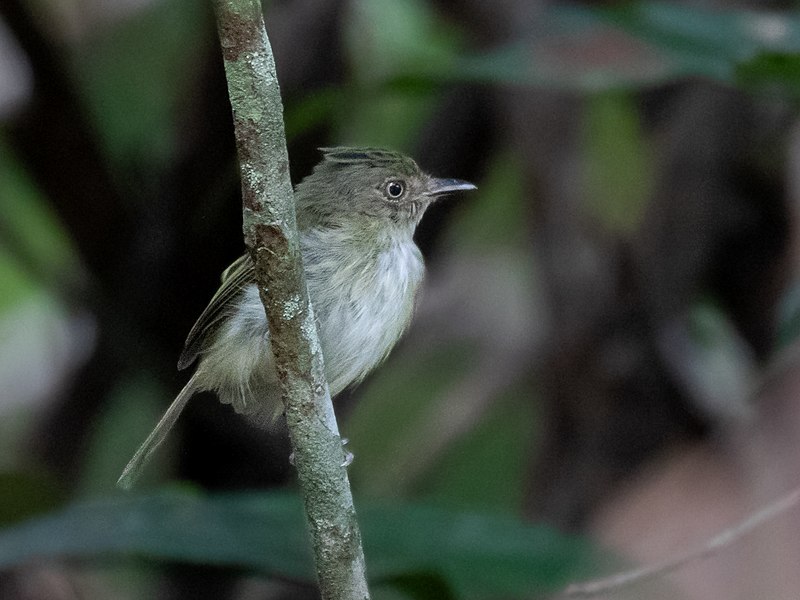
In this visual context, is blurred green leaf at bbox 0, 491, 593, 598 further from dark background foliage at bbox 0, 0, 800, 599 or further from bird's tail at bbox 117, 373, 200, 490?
dark background foliage at bbox 0, 0, 800, 599

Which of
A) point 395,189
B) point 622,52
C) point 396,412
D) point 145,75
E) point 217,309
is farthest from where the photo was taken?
point 396,412

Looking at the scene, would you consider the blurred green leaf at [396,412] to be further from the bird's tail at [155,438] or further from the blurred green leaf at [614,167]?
the bird's tail at [155,438]

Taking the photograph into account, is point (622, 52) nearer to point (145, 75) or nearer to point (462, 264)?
point (462, 264)

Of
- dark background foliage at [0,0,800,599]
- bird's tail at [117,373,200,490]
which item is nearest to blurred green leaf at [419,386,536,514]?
dark background foliage at [0,0,800,599]

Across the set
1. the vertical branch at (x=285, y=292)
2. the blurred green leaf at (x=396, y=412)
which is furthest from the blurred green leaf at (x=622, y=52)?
the vertical branch at (x=285, y=292)

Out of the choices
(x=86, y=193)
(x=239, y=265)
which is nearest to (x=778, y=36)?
(x=239, y=265)

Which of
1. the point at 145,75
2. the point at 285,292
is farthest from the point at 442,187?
the point at 285,292

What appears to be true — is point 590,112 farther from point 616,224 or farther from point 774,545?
point 774,545
